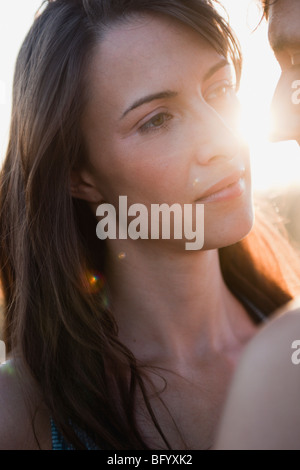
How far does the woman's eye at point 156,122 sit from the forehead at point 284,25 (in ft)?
1.86

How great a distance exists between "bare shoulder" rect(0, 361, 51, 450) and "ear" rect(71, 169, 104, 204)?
86 cm

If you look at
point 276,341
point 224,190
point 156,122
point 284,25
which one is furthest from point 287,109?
point 276,341

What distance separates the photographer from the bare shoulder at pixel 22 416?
2.28 metres

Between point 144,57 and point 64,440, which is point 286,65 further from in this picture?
point 64,440

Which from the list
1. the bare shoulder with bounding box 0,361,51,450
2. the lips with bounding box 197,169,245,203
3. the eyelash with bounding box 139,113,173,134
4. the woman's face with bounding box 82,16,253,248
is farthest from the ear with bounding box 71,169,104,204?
the bare shoulder with bounding box 0,361,51,450

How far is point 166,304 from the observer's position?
2.69 meters

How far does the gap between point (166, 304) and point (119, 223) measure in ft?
1.48

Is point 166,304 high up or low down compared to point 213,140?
down

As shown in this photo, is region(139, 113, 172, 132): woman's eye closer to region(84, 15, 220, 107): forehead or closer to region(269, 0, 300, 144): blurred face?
region(84, 15, 220, 107): forehead

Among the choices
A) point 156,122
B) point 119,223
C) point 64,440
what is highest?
point 156,122

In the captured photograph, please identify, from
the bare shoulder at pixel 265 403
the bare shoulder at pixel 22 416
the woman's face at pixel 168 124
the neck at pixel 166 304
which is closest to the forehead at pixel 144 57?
the woman's face at pixel 168 124

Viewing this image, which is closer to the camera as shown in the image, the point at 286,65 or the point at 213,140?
the point at 286,65
